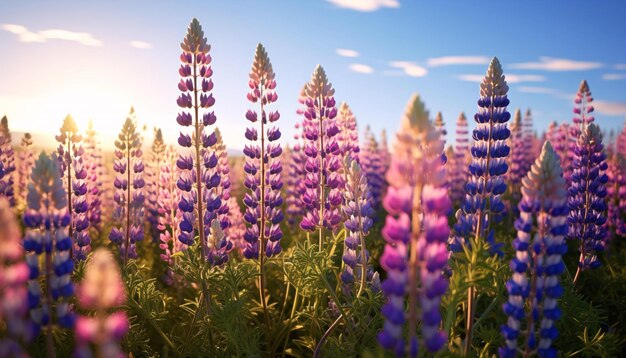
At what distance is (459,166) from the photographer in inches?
568

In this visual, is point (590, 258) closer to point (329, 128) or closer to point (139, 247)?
point (329, 128)

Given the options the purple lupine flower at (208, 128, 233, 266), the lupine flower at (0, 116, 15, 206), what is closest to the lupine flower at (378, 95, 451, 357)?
the purple lupine flower at (208, 128, 233, 266)

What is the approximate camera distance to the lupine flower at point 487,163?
441cm

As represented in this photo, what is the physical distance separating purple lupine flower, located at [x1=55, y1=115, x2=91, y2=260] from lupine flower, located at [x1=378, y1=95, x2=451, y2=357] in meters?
4.30

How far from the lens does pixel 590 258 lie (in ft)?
20.1

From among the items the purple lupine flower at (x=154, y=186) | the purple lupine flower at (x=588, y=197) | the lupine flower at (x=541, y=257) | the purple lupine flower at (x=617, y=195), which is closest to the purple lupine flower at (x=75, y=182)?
the purple lupine flower at (x=154, y=186)

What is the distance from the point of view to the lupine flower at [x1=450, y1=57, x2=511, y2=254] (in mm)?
4410

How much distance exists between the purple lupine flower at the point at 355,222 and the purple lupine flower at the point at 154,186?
14.4ft

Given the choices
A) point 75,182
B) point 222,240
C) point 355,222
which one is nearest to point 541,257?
point 355,222

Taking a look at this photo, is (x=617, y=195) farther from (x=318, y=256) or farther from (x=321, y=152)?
(x=318, y=256)

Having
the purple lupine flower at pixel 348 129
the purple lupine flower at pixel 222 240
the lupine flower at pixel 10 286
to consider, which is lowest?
the purple lupine flower at pixel 222 240

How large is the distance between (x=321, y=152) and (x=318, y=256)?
1.65 metres

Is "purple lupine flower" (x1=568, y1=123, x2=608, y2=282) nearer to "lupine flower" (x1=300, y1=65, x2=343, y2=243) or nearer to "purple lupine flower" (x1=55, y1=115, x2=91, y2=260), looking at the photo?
"lupine flower" (x1=300, y1=65, x2=343, y2=243)

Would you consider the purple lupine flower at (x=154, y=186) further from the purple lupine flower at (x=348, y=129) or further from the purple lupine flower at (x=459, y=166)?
the purple lupine flower at (x=459, y=166)
